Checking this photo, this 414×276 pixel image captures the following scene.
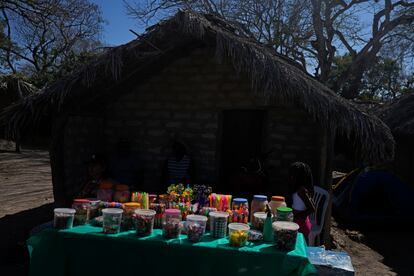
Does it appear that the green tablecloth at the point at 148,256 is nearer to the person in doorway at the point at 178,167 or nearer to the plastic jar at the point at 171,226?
the plastic jar at the point at 171,226

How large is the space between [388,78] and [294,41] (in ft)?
43.9

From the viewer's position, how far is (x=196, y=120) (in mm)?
6754

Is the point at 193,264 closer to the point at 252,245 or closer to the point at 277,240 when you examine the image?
the point at 252,245

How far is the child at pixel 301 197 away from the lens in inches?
150

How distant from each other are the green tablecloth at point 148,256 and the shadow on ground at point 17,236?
58.7 inches

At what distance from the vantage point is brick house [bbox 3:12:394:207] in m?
5.05

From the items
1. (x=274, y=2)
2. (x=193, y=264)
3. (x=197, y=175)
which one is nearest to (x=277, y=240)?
(x=193, y=264)

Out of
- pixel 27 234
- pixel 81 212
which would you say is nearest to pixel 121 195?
pixel 81 212

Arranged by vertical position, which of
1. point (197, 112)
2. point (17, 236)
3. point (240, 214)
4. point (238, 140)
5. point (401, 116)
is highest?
point (401, 116)

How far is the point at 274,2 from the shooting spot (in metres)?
16.9

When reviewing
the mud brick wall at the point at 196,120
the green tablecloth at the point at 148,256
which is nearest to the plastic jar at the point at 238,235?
the green tablecloth at the point at 148,256

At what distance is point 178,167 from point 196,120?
0.92 meters

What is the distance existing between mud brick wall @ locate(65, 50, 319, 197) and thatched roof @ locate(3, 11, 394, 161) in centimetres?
113

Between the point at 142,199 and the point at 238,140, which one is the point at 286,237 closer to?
the point at 142,199
